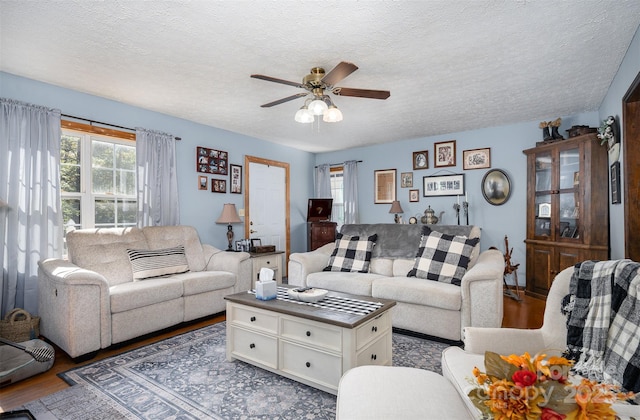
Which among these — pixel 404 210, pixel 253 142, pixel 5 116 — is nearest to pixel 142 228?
pixel 5 116

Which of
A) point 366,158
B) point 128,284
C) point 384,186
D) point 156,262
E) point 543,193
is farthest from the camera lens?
point 366,158

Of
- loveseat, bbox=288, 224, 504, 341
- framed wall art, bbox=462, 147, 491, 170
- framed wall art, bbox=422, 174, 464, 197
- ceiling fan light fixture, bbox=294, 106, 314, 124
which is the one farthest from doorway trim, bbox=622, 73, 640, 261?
framed wall art, bbox=422, 174, 464, 197

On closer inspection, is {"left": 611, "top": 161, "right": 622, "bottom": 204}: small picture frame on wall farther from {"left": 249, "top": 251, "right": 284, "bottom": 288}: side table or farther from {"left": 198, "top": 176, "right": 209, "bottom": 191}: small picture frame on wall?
{"left": 198, "top": 176, "right": 209, "bottom": 191}: small picture frame on wall

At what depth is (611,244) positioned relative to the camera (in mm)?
3520

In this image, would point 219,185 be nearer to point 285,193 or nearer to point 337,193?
point 285,193

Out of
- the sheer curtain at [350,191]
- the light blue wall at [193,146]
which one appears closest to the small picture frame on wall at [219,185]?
the light blue wall at [193,146]

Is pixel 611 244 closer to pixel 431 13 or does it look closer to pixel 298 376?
pixel 431 13

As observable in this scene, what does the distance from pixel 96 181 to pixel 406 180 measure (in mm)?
4425

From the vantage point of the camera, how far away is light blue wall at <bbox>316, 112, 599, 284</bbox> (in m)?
4.65

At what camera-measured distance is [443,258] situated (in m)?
3.21

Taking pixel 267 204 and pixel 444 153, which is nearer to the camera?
pixel 444 153

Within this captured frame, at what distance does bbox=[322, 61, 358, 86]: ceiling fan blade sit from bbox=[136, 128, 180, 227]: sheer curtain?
2491 millimetres

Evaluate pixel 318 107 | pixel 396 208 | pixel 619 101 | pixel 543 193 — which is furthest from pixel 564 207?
pixel 318 107

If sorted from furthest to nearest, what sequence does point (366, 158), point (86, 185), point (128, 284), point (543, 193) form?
point (366, 158), point (543, 193), point (86, 185), point (128, 284)
